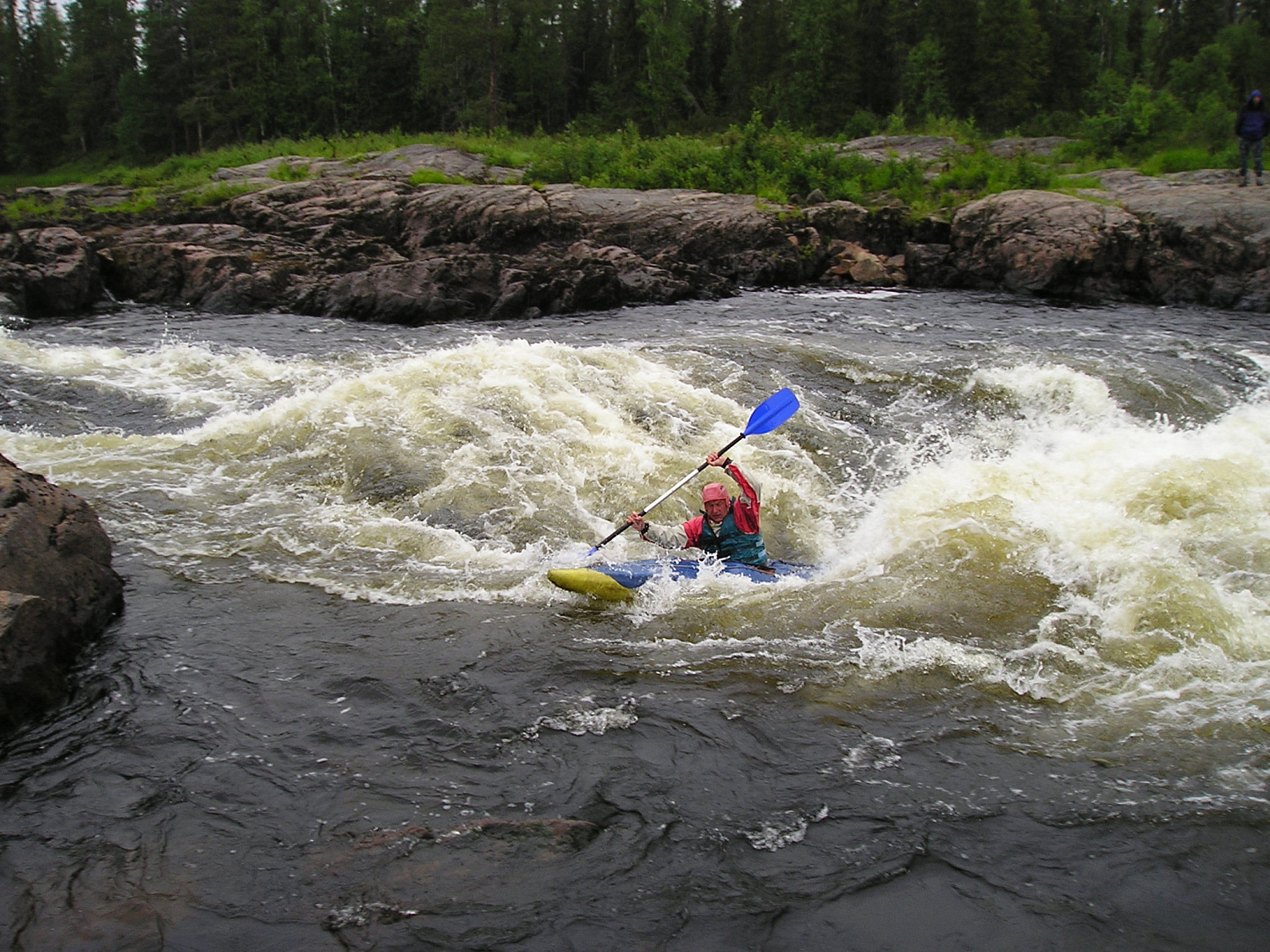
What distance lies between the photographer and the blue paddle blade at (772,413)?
7.19 m

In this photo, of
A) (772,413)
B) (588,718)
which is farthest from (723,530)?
(588,718)

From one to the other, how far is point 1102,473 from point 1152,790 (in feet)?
13.5

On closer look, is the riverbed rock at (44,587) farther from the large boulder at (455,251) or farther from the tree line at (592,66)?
the tree line at (592,66)

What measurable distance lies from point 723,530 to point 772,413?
4.75ft

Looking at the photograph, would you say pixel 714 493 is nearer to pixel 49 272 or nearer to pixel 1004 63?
pixel 49 272

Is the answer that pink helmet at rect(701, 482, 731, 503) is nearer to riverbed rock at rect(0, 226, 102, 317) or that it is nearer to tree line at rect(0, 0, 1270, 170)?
riverbed rock at rect(0, 226, 102, 317)

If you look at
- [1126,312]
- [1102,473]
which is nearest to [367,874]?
[1102,473]

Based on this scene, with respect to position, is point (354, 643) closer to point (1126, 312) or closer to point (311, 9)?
point (1126, 312)

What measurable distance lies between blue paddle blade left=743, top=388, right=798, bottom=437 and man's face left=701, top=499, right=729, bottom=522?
989 mm

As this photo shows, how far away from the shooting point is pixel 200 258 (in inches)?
610

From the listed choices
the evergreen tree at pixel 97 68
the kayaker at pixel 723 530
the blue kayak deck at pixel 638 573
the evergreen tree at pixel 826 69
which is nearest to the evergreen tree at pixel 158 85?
the evergreen tree at pixel 97 68

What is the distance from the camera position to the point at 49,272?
1383 centimetres

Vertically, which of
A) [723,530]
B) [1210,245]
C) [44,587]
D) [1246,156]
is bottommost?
[723,530]

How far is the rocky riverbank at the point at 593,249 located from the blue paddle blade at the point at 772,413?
7.65 meters
